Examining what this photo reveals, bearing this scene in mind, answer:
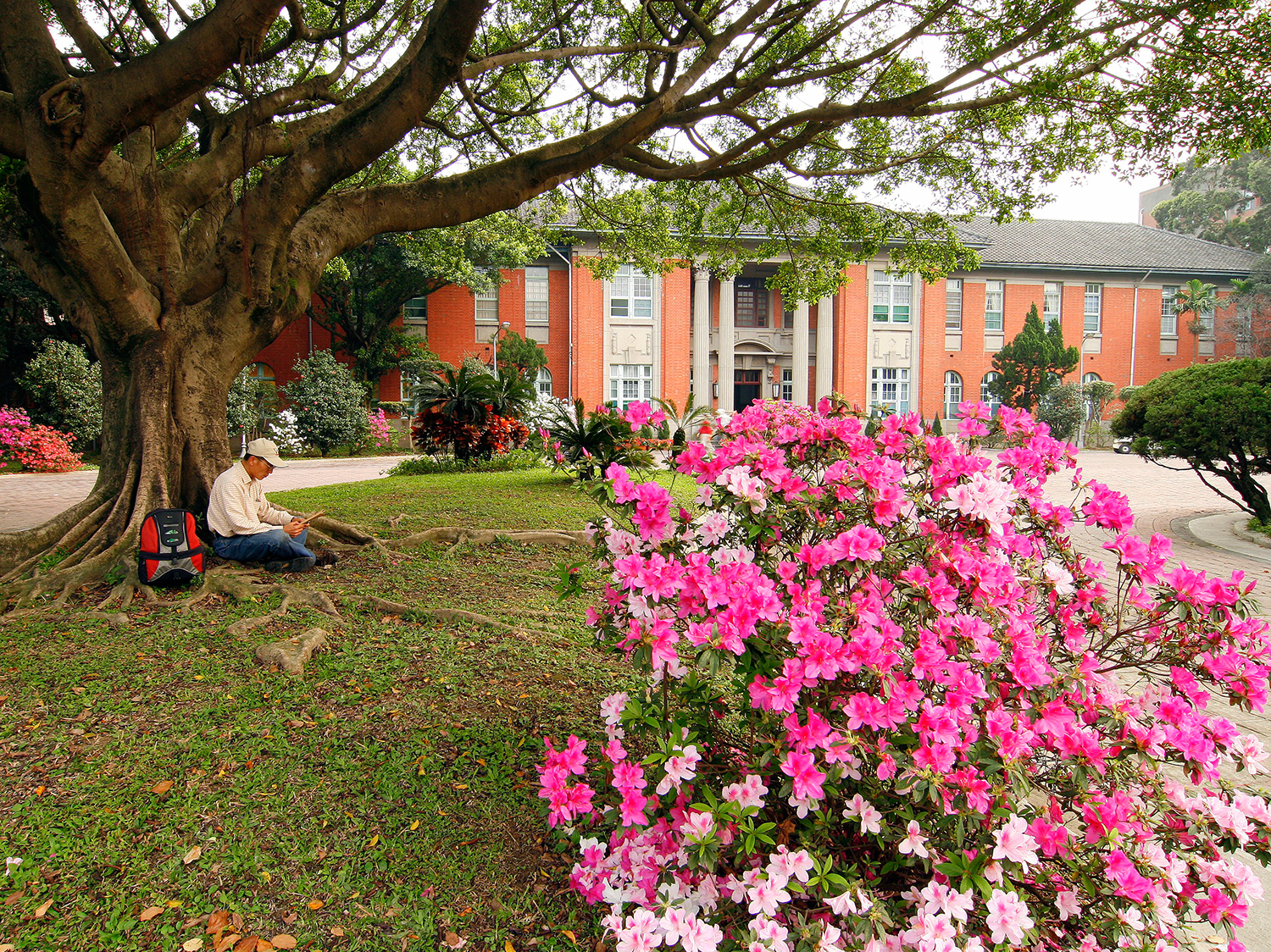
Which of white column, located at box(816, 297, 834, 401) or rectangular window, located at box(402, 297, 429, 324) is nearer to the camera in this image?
rectangular window, located at box(402, 297, 429, 324)

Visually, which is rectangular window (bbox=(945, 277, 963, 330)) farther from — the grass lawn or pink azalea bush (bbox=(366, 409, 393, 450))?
the grass lawn

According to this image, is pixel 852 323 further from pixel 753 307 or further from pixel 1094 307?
pixel 1094 307

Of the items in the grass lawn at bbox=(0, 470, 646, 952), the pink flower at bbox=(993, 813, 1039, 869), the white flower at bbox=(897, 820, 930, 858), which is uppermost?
the pink flower at bbox=(993, 813, 1039, 869)

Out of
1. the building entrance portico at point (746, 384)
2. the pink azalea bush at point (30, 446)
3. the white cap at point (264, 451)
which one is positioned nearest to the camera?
the white cap at point (264, 451)

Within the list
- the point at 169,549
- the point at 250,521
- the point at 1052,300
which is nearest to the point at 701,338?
the point at 1052,300

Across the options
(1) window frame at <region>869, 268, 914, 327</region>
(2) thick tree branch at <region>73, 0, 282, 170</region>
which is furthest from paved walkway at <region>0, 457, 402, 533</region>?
(1) window frame at <region>869, 268, 914, 327</region>

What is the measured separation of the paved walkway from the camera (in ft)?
32.1

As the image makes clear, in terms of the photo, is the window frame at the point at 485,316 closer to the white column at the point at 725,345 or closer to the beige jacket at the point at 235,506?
the white column at the point at 725,345

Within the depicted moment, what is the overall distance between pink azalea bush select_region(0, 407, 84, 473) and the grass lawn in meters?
16.3

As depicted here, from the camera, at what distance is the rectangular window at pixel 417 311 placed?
31.2m

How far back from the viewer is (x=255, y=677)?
3.64 m

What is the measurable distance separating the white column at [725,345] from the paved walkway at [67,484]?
15.2m

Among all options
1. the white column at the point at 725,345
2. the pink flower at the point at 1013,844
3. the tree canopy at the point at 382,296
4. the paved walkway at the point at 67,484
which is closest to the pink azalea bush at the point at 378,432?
the paved walkway at the point at 67,484

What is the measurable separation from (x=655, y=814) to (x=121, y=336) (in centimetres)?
590
